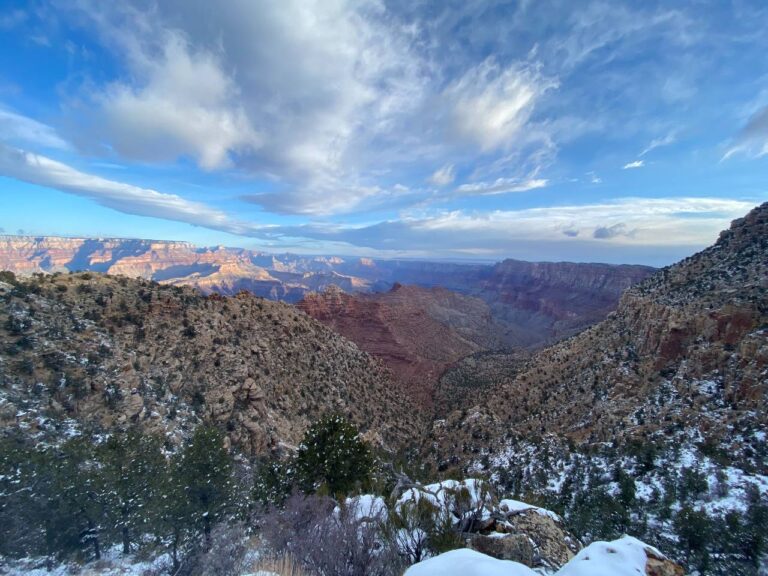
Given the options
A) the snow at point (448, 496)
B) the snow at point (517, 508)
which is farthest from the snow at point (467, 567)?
the snow at point (517, 508)

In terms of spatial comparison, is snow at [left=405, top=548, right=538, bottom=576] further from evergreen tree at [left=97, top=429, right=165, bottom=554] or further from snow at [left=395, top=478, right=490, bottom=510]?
evergreen tree at [left=97, top=429, right=165, bottom=554]

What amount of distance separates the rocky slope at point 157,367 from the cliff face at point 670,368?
673 inches

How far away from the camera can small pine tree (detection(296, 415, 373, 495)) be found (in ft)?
62.8

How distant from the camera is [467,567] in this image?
14.9ft

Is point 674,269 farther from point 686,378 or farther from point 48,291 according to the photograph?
point 48,291

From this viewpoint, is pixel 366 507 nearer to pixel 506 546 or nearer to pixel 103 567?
pixel 506 546

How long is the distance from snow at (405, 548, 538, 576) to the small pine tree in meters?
15.0

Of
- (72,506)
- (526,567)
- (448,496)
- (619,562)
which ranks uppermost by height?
(526,567)

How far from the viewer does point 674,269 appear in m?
45.5

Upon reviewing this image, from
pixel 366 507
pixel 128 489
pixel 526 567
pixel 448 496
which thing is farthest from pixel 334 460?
pixel 526 567

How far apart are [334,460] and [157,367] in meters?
17.8

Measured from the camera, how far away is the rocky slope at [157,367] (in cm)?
2153

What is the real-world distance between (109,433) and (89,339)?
345 inches

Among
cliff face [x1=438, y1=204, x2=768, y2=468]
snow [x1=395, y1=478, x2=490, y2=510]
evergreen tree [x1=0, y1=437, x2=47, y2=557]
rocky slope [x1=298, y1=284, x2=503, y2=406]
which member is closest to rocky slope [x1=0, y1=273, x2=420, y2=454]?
evergreen tree [x1=0, y1=437, x2=47, y2=557]
